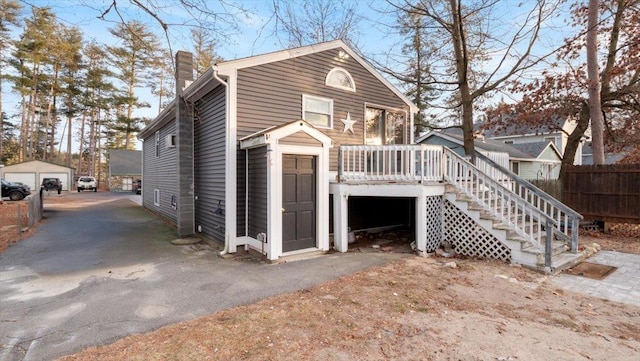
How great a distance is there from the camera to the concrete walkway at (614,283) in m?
4.69

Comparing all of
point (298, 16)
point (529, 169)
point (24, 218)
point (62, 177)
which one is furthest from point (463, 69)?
point (62, 177)

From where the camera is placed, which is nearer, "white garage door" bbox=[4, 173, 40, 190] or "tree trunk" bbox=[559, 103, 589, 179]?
"tree trunk" bbox=[559, 103, 589, 179]

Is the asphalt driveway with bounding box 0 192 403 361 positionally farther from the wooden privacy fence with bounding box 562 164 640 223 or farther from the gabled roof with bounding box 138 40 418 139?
the wooden privacy fence with bounding box 562 164 640 223

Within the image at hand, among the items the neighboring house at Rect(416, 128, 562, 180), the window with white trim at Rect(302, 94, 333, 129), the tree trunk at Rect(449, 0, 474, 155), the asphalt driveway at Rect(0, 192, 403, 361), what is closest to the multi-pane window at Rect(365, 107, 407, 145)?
the window with white trim at Rect(302, 94, 333, 129)

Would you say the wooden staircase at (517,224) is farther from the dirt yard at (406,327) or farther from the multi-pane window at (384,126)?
the multi-pane window at (384,126)

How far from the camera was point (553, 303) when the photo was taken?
14.3ft

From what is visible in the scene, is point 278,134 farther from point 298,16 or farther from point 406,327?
point 406,327

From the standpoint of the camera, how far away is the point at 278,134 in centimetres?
621

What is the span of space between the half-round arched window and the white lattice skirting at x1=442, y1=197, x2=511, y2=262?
4.11m

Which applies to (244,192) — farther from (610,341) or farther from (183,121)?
(610,341)

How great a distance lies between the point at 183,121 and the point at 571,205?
1235 cm

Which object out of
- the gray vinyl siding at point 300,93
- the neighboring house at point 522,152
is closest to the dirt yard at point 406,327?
the gray vinyl siding at point 300,93

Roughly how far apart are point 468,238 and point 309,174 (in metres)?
3.69

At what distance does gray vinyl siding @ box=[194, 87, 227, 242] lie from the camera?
739cm
